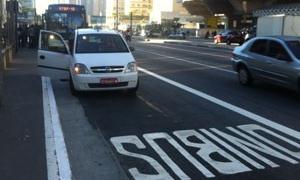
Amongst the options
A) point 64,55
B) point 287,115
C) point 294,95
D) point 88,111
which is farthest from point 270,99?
point 64,55

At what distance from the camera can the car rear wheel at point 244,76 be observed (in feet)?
45.6

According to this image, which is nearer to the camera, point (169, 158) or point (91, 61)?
point (169, 158)

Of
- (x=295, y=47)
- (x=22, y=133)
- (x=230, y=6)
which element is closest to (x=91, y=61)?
(x=22, y=133)

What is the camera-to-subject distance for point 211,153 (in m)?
6.99

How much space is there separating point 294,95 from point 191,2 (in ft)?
278

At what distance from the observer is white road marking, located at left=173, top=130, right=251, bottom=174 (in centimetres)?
626

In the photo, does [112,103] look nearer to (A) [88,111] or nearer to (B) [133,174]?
(A) [88,111]

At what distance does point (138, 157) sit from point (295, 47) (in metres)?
6.84

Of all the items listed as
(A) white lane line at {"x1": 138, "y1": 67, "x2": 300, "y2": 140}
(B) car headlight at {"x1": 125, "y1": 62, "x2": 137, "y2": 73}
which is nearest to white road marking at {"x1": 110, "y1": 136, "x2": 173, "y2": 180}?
(A) white lane line at {"x1": 138, "y1": 67, "x2": 300, "y2": 140}

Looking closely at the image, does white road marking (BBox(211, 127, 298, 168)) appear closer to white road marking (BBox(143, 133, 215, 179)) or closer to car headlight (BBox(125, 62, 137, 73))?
white road marking (BBox(143, 133, 215, 179))

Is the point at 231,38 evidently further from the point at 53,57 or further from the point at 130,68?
the point at 130,68

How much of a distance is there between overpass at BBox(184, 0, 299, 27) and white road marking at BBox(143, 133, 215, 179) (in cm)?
6166

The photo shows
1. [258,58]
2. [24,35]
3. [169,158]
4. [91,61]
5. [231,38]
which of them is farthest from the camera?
[231,38]

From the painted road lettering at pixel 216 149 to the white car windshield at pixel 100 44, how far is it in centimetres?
498
